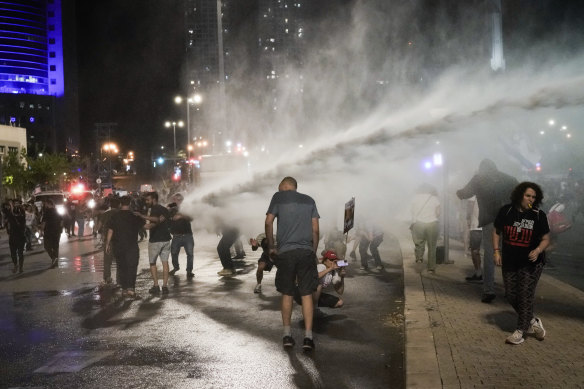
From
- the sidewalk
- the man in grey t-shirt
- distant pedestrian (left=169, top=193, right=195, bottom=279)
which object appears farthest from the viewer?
distant pedestrian (left=169, top=193, right=195, bottom=279)

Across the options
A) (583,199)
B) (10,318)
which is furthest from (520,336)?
(583,199)

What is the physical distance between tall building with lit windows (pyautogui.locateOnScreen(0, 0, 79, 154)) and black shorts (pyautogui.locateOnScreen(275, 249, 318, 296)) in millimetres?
137419

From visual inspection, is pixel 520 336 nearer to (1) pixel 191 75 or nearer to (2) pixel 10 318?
(2) pixel 10 318

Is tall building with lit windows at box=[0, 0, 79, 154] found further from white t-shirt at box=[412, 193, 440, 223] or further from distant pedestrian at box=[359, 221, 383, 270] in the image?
white t-shirt at box=[412, 193, 440, 223]

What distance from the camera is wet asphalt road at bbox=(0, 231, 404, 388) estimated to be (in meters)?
5.26

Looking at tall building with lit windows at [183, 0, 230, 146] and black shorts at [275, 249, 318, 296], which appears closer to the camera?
black shorts at [275, 249, 318, 296]

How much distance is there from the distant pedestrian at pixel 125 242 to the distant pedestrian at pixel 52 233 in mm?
4622

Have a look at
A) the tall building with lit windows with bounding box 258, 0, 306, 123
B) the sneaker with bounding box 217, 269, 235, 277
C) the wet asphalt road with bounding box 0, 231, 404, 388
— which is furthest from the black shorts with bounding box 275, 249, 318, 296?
the tall building with lit windows with bounding box 258, 0, 306, 123

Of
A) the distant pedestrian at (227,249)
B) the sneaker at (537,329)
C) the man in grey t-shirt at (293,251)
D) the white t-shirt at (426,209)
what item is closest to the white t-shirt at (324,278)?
the man in grey t-shirt at (293,251)

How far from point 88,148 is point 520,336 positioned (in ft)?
434

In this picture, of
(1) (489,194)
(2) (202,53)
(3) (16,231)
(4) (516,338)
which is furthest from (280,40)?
(4) (516,338)

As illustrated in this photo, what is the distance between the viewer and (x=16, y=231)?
1339 cm

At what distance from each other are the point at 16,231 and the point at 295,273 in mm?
9483

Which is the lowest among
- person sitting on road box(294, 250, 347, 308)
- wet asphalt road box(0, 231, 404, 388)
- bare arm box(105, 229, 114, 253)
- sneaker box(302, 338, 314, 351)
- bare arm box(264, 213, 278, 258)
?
wet asphalt road box(0, 231, 404, 388)
